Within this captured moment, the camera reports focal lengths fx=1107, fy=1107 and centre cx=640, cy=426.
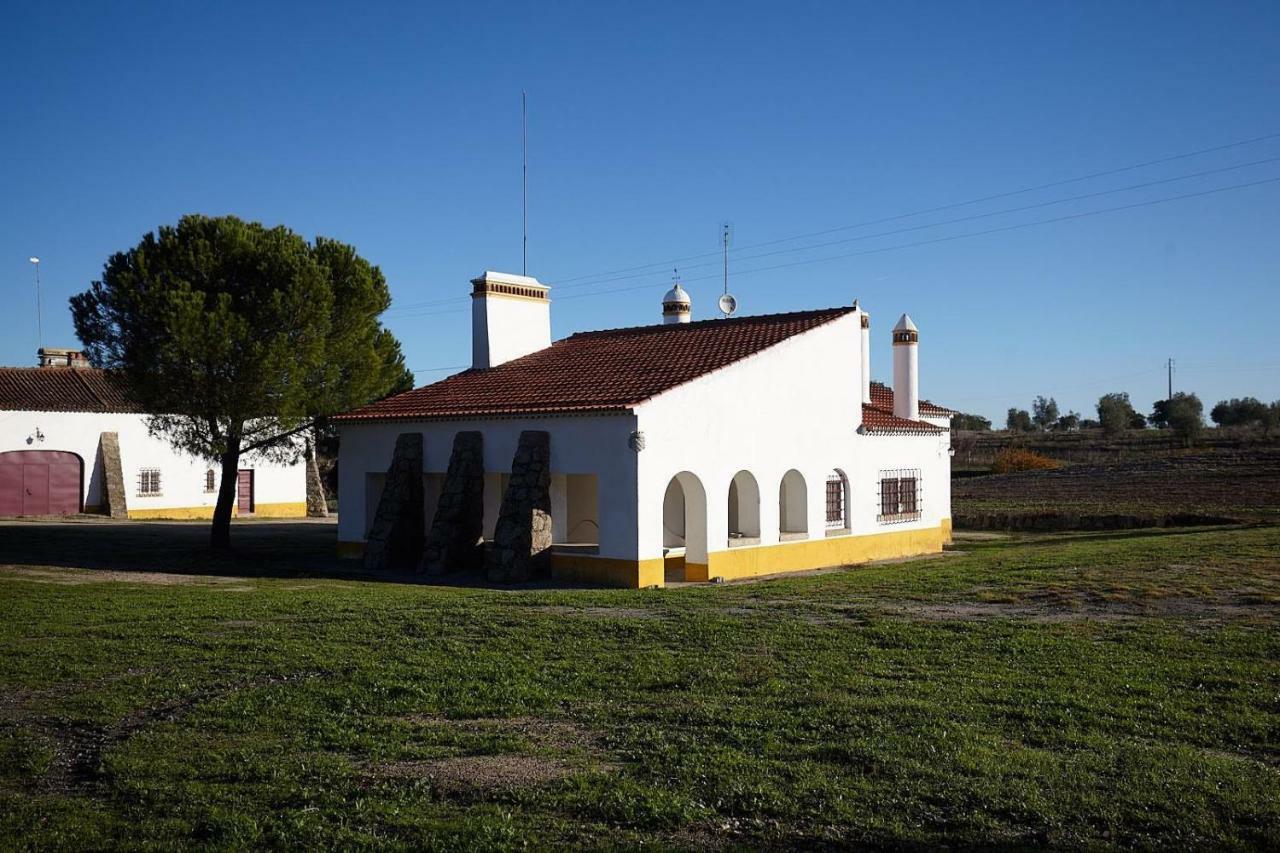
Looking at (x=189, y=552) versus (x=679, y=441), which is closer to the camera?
(x=679, y=441)

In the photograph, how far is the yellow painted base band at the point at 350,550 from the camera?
2495 centimetres

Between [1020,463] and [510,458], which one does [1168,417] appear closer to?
[1020,463]

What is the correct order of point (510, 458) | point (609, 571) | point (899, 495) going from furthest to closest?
point (899, 495), point (510, 458), point (609, 571)

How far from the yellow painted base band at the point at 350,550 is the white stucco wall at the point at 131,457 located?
14071 mm

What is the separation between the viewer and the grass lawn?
659 centimetres

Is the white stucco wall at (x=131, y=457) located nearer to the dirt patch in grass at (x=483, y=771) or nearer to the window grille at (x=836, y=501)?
the window grille at (x=836, y=501)

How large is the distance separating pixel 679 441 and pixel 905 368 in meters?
11.2

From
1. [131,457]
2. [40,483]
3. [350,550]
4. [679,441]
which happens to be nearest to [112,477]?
[131,457]

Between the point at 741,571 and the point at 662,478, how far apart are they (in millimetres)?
2865

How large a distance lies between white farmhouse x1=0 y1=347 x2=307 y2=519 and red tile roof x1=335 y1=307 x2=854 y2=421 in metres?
13.8

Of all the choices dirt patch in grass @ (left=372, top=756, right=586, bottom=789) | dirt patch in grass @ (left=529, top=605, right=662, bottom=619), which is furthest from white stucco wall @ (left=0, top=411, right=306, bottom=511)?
dirt patch in grass @ (left=372, top=756, right=586, bottom=789)

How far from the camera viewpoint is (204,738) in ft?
27.8

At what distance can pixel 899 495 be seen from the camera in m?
27.3

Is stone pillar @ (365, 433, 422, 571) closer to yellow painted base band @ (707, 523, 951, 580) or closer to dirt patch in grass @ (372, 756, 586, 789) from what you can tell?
yellow painted base band @ (707, 523, 951, 580)
